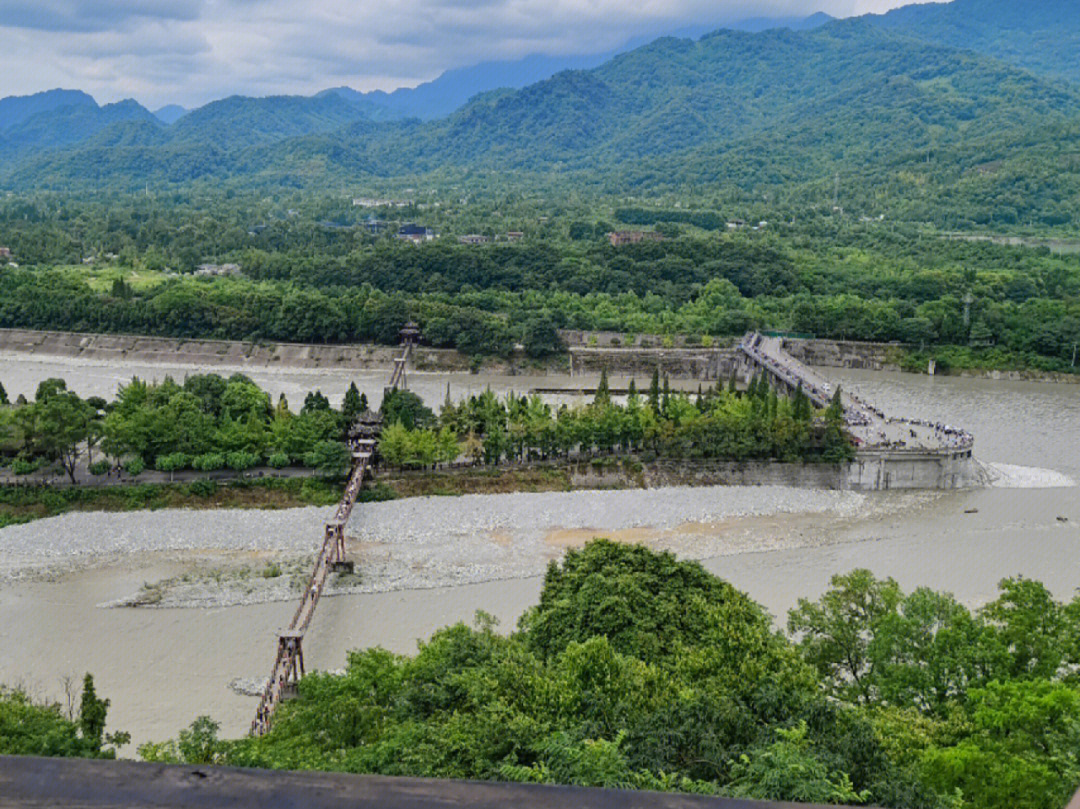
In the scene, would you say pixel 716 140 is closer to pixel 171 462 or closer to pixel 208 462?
pixel 208 462

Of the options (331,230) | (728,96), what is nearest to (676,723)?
(331,230)

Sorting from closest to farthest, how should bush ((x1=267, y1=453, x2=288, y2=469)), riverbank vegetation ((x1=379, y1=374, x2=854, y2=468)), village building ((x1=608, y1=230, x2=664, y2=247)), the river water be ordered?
the river water < bush ((x1=267, y1=453, x2=288, y2=469)) < riverbank vegetation ((x1=379, y1=374, x2=854, y2=468)) < village building ((x1=608, y1=230, x2=664, y2=247))

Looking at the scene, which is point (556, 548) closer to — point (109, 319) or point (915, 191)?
point (109, 319)

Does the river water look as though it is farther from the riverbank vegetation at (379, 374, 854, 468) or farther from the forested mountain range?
the forested mountain range

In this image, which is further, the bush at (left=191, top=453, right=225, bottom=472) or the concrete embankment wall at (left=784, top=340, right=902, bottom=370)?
the concrete embankment wall at (left=784, top=340, right=902, bottom=370)

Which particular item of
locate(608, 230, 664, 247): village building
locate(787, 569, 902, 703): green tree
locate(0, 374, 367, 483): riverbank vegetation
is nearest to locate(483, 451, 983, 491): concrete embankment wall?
locate(0, 374, 367, 483): riverbank vegetation

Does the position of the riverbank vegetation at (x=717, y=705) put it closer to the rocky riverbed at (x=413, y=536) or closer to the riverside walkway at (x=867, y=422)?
the rocky riverbed at (x=413, y=536)
